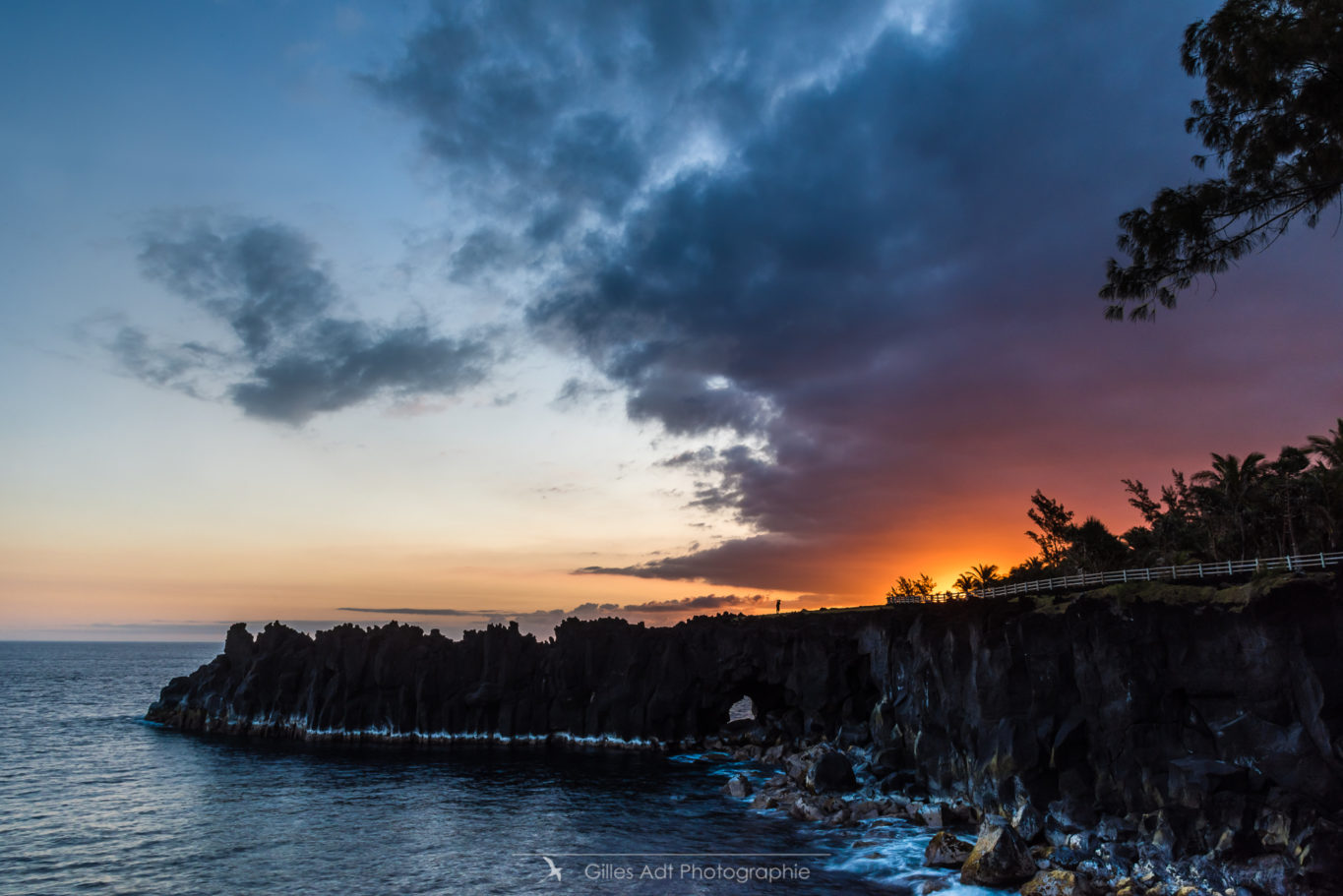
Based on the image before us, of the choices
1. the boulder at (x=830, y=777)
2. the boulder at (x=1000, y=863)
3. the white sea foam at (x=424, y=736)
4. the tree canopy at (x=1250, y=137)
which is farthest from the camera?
the white sea foam at (x=424, y=736)

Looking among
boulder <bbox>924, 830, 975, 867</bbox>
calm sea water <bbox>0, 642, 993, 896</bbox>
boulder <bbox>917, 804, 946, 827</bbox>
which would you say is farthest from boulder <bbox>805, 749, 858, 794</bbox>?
boulder <bbox>924, 830, 975, 867</bbox>

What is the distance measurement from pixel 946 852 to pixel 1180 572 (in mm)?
19935

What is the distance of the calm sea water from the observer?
3644cm

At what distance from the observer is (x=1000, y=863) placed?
3344cm

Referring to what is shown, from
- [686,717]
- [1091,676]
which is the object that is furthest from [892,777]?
[686,717]

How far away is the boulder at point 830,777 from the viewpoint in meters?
51.8

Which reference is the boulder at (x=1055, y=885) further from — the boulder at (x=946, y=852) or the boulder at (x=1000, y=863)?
the boulder at (x=946, y=852)

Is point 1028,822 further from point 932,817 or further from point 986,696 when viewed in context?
point 986,696

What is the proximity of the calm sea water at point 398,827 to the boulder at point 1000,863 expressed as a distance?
1.05m

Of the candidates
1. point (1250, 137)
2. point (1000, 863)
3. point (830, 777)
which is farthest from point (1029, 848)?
point (1250, 137)

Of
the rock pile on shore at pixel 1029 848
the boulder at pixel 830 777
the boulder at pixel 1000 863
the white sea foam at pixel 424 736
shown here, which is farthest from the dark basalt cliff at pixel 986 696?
the boulder at pixel 1000 863

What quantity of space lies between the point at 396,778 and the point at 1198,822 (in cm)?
5635

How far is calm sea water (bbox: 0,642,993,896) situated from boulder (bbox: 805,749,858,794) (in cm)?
586

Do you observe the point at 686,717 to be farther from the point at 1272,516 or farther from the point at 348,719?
the point at 1272,516
